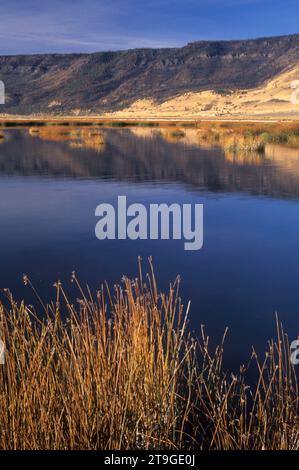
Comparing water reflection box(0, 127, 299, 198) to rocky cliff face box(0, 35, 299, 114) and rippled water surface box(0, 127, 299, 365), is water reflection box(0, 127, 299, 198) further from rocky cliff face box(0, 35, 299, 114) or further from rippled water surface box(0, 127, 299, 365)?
rocky cliff face box(0, 35, 299, 114)

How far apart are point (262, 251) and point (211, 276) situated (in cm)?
214

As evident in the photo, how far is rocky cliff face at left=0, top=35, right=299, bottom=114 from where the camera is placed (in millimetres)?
117062

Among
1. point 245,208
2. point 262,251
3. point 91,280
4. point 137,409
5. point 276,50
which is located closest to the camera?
point 137,409

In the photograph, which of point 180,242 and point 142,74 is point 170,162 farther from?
point 142,74

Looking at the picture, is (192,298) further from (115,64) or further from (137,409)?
(115,64)

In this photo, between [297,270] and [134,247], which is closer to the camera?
[297,270]

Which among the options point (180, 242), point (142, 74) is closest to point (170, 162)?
point (180, 242)

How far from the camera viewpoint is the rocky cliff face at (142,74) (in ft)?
384

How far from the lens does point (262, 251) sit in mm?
11297

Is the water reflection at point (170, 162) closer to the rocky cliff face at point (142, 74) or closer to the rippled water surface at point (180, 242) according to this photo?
the rippled water surface at point (180, 242)

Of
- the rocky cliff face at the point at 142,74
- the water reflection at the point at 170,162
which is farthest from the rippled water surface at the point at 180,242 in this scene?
the rocky cliff face at the point at 142,74

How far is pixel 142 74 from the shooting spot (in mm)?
133625
